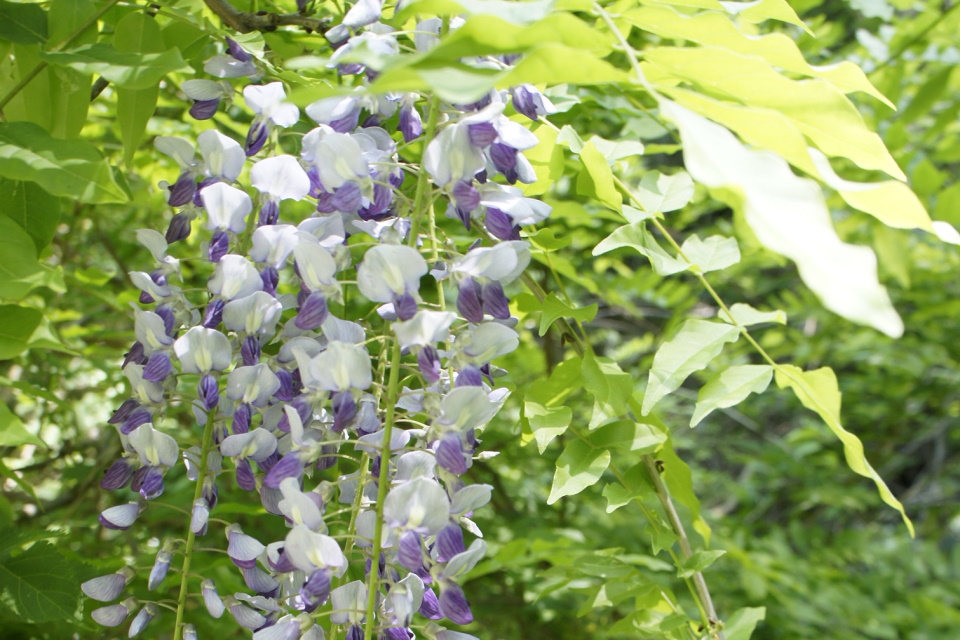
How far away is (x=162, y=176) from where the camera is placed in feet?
5.24

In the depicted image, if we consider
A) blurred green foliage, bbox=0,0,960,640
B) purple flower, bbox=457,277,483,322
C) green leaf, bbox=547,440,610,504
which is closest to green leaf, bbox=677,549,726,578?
blurred green foliage, bbox=0,0,960,640

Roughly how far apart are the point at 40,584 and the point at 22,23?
0.54 meters

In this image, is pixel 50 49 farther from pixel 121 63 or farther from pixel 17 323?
pixel 17 323

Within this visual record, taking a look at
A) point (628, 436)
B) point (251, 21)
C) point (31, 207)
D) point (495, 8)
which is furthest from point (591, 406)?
point (495, 8)

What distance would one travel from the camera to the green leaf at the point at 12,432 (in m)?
0.71

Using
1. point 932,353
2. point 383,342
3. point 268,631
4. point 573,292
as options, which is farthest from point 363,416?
point 932,353

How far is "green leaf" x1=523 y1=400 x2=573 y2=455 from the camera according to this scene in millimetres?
755

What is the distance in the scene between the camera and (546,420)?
775 mm

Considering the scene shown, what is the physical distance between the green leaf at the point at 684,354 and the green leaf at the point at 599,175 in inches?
5.5

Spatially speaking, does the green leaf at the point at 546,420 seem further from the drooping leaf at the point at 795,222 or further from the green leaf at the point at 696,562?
the drooping leaf at the point at 795,222

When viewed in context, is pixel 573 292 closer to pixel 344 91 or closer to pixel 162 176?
pixel 162 176

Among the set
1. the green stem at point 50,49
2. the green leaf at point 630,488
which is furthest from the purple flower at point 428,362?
the green stem at point 50,49

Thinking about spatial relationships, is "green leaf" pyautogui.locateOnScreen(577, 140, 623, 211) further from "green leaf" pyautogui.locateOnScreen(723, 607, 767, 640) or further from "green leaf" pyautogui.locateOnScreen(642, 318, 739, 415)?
"green leaf" pyautogui.locateOnScreen(723, 607, 767, 640)

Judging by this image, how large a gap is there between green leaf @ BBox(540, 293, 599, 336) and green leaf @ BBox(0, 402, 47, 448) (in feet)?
1.49
